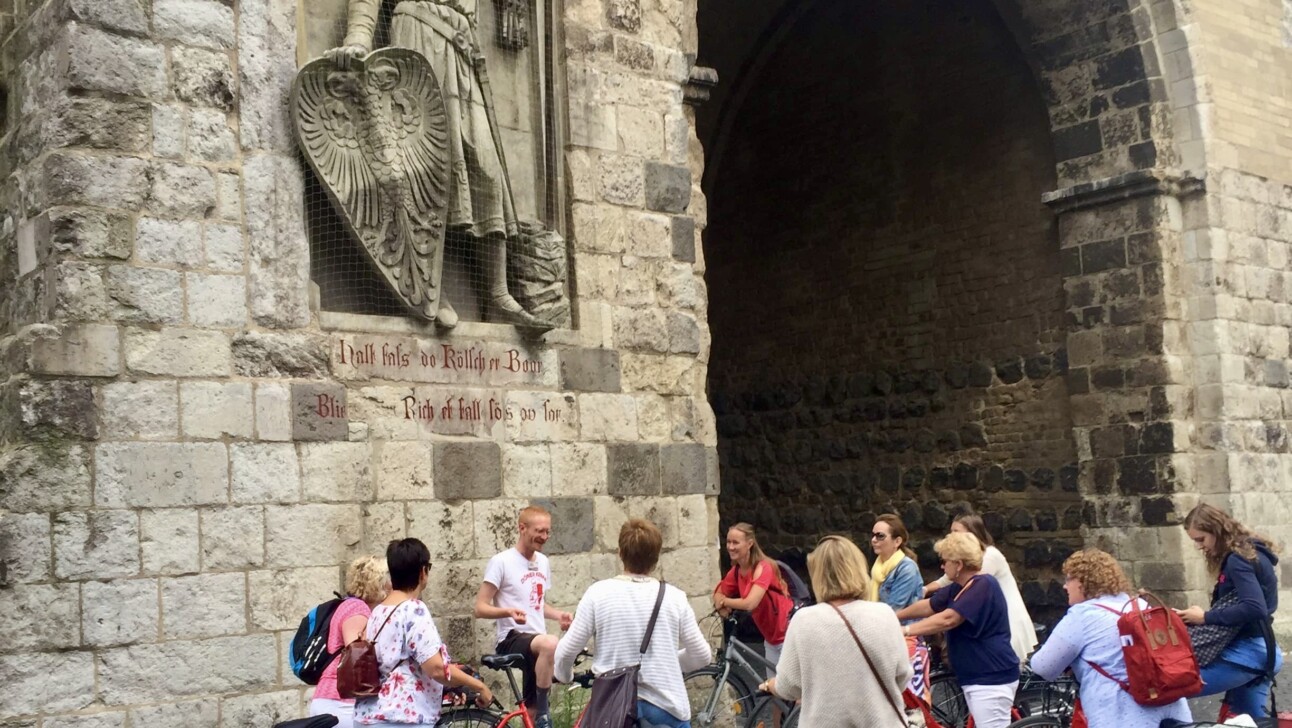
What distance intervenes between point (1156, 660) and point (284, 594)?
3.55m

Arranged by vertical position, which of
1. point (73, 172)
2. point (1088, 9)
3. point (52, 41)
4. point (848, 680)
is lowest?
point (848, 680)

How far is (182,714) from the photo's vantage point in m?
6.21

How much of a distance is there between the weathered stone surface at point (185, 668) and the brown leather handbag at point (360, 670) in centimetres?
166

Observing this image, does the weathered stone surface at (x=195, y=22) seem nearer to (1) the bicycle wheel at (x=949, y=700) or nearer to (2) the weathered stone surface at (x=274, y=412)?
(2) the weathered stone surface at (x=274, y=412)

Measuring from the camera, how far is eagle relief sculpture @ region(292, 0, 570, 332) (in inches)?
276

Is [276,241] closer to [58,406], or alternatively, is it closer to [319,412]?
[319,412]

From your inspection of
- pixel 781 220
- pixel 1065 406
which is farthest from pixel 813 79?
pixel 1065 406

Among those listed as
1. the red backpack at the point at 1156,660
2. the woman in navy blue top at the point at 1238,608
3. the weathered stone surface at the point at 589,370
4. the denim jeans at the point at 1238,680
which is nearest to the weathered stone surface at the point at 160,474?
the weathered stone surface at the point at 589,370

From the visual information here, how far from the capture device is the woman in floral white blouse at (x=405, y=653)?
190 inches

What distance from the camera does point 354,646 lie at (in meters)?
4.86

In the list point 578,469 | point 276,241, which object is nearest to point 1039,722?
point 578,469

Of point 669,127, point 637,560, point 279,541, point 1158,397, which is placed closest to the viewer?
point 637,560

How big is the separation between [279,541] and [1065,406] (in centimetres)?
797

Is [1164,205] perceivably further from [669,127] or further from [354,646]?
[354,646]
